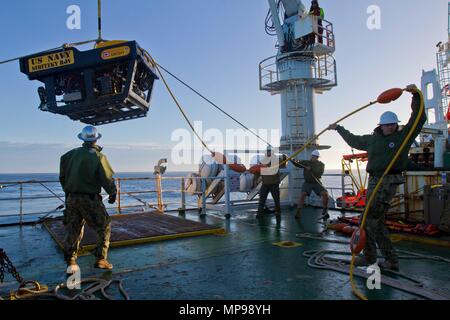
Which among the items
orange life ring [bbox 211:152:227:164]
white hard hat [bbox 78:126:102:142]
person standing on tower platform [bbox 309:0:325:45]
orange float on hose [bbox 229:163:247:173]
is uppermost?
person standing on tower platform [bbox 309:0:325:45]

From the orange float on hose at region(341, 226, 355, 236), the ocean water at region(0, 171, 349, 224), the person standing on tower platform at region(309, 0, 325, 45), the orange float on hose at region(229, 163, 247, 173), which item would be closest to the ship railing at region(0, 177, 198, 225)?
the ocean water at region(0, 171, 349, 224)

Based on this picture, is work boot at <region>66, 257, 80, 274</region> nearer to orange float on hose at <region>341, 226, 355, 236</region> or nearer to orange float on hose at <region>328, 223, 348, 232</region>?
orange float on hose at <region>341, 226, 355, 236</region>

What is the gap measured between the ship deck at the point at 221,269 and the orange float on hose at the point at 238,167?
2.41 meters

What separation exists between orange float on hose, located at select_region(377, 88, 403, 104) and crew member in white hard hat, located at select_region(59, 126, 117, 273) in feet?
10.4

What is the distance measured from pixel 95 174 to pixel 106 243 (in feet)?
2.71

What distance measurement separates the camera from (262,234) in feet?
19.6

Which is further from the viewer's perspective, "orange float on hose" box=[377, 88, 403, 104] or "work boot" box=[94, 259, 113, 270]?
"work boot" box=[94, 259, 113, 270]

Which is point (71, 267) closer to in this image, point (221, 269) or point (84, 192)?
point (84, 192)

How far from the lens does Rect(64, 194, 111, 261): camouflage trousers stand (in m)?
3.89

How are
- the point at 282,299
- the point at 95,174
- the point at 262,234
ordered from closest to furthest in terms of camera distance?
the point at 282,299
the point at 95,174
the point at 262,234

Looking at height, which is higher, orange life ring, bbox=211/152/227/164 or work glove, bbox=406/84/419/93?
work glove, bbox=406/84/419/93

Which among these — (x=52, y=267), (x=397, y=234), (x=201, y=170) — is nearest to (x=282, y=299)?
(x=52, y=267)

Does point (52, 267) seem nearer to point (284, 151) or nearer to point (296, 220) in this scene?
point (296, 220)

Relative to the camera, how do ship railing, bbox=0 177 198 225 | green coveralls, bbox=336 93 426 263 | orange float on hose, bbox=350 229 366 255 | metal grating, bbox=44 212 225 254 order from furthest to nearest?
ship railing, bbox=0 177 198 225 → metal grating, bbox=44 212 225 254 → green coveralls, bbox=336 93 426 263 → orange float on hose, bbox=350 229 366 255
